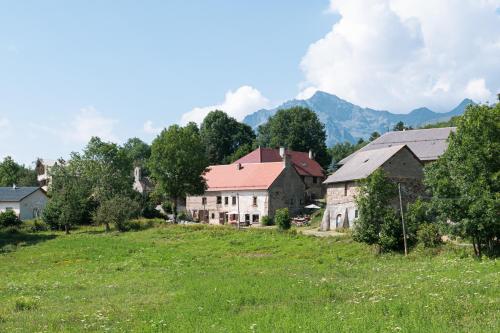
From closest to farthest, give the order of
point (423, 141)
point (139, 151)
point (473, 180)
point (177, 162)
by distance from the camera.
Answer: point (473, 180) < point (177, 162) < point (423, 141) < point (139, 151)

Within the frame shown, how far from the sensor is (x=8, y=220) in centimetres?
6675

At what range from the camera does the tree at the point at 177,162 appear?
2581 inches

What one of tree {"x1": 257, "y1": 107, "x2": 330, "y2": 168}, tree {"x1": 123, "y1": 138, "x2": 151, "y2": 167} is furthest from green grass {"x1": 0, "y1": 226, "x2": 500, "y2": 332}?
tree {"x1": 123, "y1": 138, "x2": 151, "y2": 167}

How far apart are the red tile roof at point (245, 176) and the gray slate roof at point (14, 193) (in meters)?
27.5

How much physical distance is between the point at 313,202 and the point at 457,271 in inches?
2123

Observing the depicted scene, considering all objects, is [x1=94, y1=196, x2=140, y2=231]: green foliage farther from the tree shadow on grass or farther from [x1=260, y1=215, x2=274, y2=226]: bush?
[x1=260, y1=215, x2=274, y2=226]: bush

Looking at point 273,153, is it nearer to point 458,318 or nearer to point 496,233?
point 496,233

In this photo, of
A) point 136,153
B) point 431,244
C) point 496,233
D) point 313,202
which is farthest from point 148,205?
point 136,153

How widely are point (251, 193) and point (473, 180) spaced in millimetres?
40979

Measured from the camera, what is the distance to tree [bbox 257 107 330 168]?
360 ft

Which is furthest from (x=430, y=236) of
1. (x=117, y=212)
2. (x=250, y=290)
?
(x=117, y=212)

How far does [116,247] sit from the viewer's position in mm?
→ 44188

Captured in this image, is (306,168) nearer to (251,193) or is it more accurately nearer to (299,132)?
(251,193)

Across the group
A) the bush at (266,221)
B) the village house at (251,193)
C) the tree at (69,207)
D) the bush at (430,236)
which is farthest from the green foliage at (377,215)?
the tree at (69,207)
